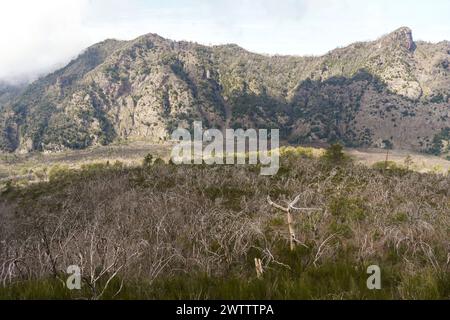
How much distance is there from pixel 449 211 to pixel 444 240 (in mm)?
3423

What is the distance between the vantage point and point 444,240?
5.52 metres

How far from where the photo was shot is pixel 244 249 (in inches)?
204

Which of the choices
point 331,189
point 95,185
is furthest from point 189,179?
Answer: point 331,189

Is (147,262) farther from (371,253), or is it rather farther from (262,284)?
(371,253)

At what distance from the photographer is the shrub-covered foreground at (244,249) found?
325 centimetres

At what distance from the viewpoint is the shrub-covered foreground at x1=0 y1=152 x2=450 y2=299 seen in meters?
3.25

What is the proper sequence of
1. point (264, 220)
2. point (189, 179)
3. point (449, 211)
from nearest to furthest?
point (264, 220) → point (449, 211) → point (189, 179)
